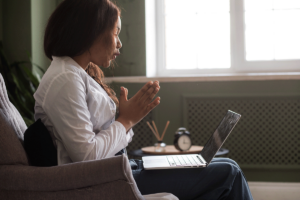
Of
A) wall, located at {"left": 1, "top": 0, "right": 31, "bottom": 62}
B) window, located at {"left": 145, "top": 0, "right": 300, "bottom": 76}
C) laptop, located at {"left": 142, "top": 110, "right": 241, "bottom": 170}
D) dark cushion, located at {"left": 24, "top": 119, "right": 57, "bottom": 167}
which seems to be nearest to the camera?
dark cushion, located at {"left": 24, "top": 119, "right": 57, "bottom": 167}

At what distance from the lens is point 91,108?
3.30 feet

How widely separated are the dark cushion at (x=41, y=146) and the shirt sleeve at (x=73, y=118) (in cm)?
4

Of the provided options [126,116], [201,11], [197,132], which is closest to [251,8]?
[201,11]

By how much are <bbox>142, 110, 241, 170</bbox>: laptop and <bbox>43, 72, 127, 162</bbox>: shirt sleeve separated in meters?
0.23

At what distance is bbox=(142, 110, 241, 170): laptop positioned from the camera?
1.07 meters

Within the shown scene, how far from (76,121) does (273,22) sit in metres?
2.70

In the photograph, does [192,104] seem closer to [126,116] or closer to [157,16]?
[157,16]

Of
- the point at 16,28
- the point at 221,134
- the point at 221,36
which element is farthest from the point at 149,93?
the point at 221,36

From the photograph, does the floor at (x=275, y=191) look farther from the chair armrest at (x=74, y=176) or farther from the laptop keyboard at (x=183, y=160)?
the chair armrest at (x=74, y=176)

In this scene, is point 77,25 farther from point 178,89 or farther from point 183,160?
point 178,89

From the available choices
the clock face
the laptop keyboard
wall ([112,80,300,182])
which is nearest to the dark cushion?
the laptop keyboard

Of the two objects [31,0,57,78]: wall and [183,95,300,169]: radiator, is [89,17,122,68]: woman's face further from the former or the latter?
[183,95,300,169]: radiator

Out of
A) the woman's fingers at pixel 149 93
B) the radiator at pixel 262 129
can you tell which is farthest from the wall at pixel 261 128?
the woman's fingers at pixel 149 93

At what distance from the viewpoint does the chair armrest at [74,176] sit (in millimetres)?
848
